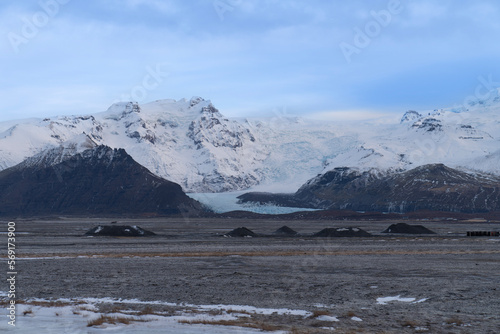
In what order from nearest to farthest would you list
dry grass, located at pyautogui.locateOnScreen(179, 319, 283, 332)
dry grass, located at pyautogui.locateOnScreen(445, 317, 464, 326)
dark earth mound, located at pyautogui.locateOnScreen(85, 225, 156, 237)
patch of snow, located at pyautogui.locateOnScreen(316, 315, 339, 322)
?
dry grass, located at pyautogui.locateOnScreen(179, 319, 283, 332) → dry grass, located at pyautogui.locateOnScreen(445, 317, 464, 326) → patch of snow, located at pyautogui.locateOnScreen(316, 315, 339, 322) → dark earth mound, located at pyautogui.locateOnScreen(85, 225, 156, 237)

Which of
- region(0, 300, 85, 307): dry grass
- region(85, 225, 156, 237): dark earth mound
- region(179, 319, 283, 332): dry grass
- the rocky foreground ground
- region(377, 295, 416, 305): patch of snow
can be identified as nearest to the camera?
region(179, 319, 283, 332): dry grass

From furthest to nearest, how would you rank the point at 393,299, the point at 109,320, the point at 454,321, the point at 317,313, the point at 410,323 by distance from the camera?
1. the point at 393,299
2. the point at 317,313
3. the point at 454,321
4. the point at 410,323
5. the point at 109,320

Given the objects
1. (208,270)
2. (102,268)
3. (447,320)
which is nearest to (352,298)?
(447,320)

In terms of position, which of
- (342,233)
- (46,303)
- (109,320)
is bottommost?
(46,303)

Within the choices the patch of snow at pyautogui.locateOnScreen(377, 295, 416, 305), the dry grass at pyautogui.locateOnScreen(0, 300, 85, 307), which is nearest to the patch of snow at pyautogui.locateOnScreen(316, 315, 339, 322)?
the patch of snow at pyautogui.locateOnScreen(377, 295, 416, 305)

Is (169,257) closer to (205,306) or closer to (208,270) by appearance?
(208,270)

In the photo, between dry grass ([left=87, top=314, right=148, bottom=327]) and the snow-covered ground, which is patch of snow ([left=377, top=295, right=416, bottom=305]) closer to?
the snow-covered ground

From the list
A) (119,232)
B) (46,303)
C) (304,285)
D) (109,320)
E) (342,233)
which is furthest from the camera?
(342,233)

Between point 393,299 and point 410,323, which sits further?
point 393,299

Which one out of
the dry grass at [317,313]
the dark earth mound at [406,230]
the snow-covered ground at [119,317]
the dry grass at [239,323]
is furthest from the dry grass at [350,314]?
the dark earth mound at [406,230]

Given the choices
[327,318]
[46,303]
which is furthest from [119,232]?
[327,318]

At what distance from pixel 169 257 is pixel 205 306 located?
31.1m

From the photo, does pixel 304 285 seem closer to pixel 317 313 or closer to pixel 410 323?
pixel 317 313

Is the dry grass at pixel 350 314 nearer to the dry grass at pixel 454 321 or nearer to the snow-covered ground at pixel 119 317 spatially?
the snow-covered ground at pixel 119 317
